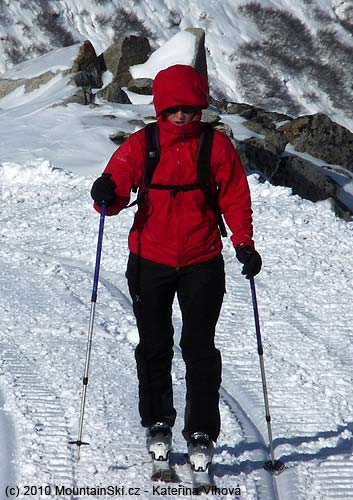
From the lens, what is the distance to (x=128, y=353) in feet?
21.8

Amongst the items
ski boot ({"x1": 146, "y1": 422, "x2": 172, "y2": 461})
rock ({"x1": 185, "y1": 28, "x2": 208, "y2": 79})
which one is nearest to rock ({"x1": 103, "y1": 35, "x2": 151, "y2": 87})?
rock ({"x1": 185, "y1": 28, "x2": 208, "y2": 79})

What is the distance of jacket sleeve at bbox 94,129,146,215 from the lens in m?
4.30

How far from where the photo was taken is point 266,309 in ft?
27.2

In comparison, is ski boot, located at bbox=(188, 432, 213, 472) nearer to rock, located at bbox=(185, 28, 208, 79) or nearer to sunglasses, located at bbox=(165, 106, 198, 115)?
sunglasses, located at bbox=(165, 106, 198, 115)

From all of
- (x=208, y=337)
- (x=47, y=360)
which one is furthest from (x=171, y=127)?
(x=47, y=360)

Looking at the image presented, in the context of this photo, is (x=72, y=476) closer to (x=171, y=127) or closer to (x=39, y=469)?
(x=39, y=469)

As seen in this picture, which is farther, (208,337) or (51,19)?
(51,19)

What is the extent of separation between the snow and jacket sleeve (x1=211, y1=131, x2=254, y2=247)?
48.0 inches

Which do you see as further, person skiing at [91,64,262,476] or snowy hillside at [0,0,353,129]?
snowy hillside at [0,0,353,129]

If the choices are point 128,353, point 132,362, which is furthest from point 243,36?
point 132,362

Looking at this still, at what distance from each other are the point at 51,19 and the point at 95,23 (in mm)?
3675

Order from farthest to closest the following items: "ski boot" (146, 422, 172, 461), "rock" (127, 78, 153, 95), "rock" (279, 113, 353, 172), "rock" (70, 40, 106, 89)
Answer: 1. "rock" (127, 78, 153, 95)
2. "rock" (70, 40, 106, 89)
3. "rock" (279, 113, 353, 172)
4. "ski boot" (146, 422, 172, 461)

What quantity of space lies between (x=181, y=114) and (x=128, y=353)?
2.78m

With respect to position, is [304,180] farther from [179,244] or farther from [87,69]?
[179,244]
